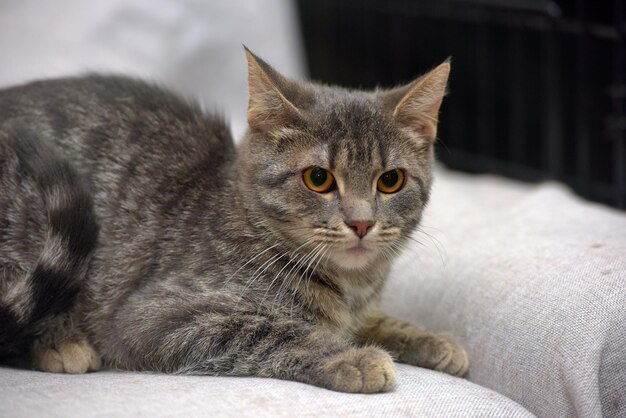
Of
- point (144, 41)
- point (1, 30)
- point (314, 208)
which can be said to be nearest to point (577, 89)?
point (144, 41)

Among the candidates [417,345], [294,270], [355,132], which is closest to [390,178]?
[355,132]

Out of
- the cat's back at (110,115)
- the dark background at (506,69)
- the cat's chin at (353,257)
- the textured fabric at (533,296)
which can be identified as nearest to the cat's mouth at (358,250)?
the cat's chin at (353,257)

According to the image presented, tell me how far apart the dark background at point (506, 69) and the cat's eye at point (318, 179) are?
1.27m

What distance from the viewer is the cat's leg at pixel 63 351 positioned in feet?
6.11

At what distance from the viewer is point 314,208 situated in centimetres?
177

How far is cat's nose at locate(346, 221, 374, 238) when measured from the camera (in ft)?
5.68

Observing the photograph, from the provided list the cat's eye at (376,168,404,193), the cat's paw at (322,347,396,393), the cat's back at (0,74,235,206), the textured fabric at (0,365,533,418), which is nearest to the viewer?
the textured fabric at (0,365,533,418)

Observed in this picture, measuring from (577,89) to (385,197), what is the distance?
186cm

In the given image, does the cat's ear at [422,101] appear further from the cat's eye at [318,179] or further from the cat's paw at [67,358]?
the cat's paw at [67,358]

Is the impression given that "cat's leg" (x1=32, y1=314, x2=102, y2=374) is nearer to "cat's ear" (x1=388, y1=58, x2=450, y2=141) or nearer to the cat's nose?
the cat's nose

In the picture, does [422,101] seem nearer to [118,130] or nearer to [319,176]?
[319,176]

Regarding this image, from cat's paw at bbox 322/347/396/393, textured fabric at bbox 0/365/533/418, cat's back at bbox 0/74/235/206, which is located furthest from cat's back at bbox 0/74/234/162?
cat's paw at bbox 322/347/396/393

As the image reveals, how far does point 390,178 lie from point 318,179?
0.17 m

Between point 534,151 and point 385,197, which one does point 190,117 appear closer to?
point 385,197
